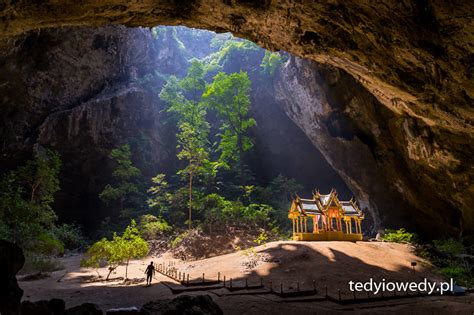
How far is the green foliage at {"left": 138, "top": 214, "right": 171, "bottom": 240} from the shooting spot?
23891mm

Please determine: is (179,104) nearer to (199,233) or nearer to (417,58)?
(199,233)

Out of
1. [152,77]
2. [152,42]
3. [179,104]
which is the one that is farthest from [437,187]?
[152,42]

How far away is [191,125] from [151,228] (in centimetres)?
1183

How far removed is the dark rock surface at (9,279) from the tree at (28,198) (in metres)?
13.1

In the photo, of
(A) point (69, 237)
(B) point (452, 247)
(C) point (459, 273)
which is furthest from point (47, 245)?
(B) point (452, 247)

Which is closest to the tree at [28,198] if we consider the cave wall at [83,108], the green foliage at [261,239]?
the cave wall at [83,108]

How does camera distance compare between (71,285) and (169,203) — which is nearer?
(71,285)

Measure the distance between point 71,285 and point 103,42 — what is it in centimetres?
2164

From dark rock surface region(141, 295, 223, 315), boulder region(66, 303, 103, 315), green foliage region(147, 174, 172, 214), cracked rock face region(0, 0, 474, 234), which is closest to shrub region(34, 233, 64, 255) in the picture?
green foliage region(147, 174, 172, 214)

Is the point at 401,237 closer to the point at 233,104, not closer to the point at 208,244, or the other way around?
the point at 208,244

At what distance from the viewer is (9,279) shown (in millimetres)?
6695

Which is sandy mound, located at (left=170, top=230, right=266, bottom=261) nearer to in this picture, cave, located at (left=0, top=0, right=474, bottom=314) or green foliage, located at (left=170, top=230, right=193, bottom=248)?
green foliage, located at (left=170, top=230, right=193, bottom=248)

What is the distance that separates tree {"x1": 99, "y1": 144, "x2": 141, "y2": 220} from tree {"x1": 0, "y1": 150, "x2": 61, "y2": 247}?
184 inches

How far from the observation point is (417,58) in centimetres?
893
